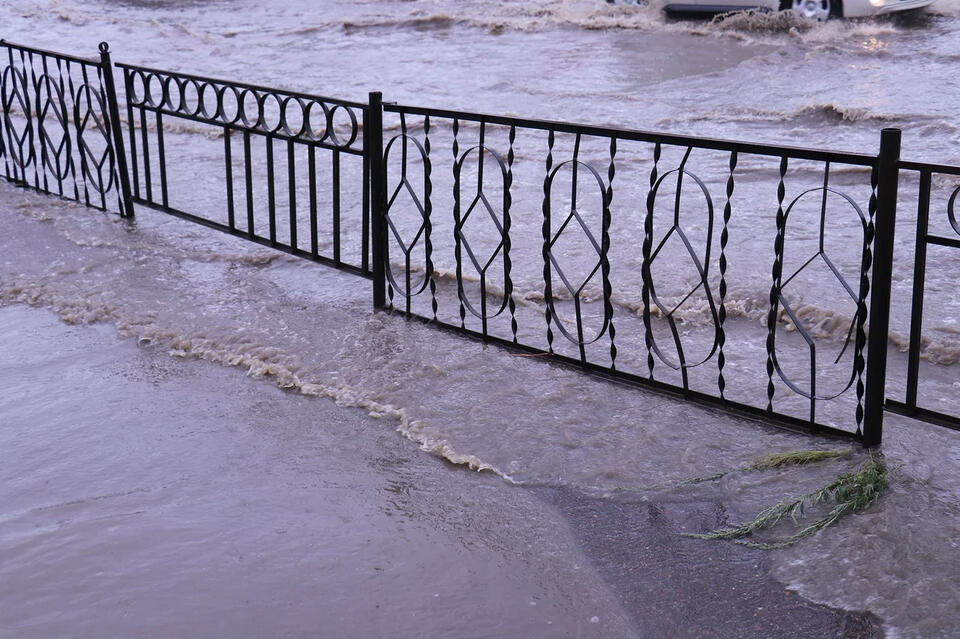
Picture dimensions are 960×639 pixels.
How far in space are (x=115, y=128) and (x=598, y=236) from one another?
11.0 ft

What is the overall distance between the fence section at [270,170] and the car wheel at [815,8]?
8.18 meters

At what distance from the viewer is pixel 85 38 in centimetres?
2186

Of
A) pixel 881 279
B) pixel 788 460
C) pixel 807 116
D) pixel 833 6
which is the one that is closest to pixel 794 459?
pixel 788 460

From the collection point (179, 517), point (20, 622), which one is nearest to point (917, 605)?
point (179, 517)

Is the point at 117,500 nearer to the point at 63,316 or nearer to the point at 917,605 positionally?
the point at 63,316

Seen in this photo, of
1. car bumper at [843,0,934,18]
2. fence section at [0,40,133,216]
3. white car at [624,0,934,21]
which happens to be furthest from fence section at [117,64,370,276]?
car bumper at [843,0,934,18]

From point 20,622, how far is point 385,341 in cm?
237

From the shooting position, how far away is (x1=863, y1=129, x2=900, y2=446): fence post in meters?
3.45

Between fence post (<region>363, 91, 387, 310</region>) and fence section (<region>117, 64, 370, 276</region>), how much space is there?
5 centimetres

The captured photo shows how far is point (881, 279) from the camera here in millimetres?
3562

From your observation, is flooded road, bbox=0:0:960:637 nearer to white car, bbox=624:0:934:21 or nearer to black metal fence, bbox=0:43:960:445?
black metal fence, bbox=0:43:960:445

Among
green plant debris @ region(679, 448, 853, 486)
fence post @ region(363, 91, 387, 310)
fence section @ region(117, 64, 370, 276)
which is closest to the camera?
green plant debris @ region(679, 448, 853, 486)

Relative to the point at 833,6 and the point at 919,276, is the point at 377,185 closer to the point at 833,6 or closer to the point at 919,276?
the point at 919,276

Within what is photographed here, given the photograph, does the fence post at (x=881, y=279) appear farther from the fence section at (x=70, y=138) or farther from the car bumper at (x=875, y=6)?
the car bumper at (x=875, y=6)
